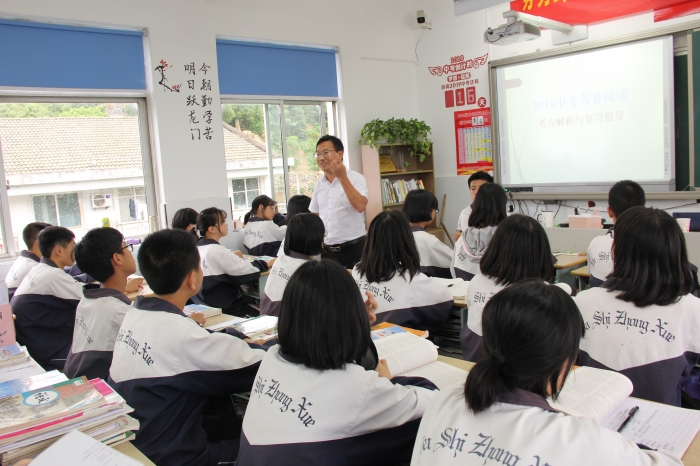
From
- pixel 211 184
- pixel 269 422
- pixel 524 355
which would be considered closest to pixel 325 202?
pixel 211 184

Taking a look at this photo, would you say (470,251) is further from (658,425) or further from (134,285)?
(134,285)

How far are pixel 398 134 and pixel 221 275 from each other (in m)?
3.60

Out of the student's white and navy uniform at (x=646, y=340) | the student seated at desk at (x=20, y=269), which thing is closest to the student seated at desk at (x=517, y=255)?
the student's white and navy uniform at (x=646, y=340)

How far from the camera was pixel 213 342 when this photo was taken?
1.66 meters

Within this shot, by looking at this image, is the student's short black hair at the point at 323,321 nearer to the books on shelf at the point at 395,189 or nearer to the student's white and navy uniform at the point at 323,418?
the student's white and navy uniform at the point at 323,418

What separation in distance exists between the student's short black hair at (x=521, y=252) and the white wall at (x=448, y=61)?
4.08 meters

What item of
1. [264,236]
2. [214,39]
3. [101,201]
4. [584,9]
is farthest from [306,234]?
[584,9]

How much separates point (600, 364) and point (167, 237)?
1499 millimetres

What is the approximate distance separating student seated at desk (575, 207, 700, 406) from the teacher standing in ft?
7.82

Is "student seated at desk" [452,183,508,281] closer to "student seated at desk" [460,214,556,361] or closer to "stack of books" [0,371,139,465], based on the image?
"student seated at desk" [460,214,556,361]

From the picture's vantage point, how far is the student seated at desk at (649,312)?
5.65 ft

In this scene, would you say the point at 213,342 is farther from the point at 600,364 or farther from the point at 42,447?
the point at 600,364

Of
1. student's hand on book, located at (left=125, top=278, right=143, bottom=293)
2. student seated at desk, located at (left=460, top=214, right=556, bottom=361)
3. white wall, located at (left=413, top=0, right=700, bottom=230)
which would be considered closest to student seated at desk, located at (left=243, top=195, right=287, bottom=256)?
student's hand on book, located at (left=125, top=278, right=143, bottom=293)

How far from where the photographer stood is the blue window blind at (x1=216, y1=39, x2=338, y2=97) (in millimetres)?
5758
